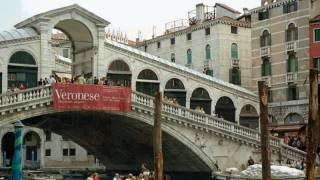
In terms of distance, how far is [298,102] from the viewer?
37.5 m

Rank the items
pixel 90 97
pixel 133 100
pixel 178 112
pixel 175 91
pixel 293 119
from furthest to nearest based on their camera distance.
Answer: pixel 293 119 < pixel 175 91 < pixel 178 112 < pixel 133 100 < pixel 90 97

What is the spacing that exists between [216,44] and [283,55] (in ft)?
19.2

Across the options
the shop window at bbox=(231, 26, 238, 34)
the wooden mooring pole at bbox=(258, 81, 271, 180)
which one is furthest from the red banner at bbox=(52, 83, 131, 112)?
the shop window at bbox=(231, 26, 238, 34)

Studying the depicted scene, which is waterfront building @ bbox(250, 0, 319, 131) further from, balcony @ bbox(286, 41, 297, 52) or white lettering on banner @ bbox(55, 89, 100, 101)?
white lettering on banner @ bbox(55, 89, 100, 101)

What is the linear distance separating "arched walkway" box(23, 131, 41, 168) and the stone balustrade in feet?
72.7

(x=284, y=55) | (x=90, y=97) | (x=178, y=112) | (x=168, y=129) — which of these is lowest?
(x=168, y=129)

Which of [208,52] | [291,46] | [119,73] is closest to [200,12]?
[208,52]

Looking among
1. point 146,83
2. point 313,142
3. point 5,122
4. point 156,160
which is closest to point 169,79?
point 146,83

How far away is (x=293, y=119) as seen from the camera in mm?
38188

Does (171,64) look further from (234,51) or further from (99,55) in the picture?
(234,51)

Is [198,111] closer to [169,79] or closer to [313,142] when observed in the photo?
[169,79]

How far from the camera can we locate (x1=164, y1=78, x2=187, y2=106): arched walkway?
37594 millimetres

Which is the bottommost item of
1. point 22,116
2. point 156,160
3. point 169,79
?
point 156,160

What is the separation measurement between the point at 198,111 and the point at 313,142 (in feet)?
52.5
